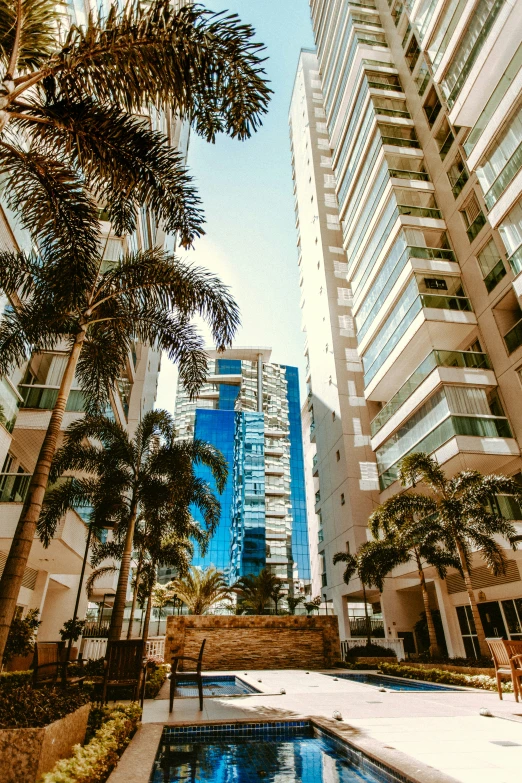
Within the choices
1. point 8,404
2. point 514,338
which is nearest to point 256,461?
point 514,338

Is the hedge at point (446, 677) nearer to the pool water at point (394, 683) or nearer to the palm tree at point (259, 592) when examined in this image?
the pool water at point (394, 683)

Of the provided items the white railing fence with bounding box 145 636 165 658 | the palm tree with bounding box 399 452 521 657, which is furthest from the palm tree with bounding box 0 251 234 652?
the white railing fence with bounding box 145 636 165 658

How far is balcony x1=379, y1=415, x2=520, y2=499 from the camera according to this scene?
61.8 ft

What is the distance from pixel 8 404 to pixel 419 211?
22.5m

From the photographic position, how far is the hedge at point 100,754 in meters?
3.34

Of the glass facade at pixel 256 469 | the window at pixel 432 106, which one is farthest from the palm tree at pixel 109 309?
the glass facade at pixel 256 469

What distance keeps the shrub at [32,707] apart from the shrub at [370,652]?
20.2 m

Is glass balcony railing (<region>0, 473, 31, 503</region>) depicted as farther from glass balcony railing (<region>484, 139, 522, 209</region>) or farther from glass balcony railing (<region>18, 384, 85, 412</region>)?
glass balcony railing (<region>484, 139, 522, 209</region>)

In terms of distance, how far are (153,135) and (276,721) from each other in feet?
30.1

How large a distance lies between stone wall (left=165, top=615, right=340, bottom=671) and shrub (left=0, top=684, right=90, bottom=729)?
17.4 meters

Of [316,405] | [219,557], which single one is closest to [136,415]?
[316,405]

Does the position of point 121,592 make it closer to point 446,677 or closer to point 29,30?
point 446,677

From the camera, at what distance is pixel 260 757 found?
17.8ft

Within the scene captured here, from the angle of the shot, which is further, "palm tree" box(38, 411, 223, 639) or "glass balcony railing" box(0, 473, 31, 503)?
"palm tree" box(38, 411, 223, 639)
